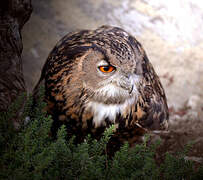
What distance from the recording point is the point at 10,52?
244cm

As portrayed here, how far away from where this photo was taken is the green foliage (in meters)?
1.65

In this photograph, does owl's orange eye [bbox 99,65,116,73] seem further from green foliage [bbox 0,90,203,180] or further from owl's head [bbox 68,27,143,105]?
green foliage [bbox 0,90,203,180]

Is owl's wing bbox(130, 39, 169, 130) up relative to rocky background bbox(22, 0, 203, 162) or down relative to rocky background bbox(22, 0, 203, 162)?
down

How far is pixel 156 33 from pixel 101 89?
3.32m

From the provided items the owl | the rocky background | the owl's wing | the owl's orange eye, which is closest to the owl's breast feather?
the owl

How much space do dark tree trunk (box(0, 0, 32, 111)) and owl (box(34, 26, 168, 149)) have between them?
36 centimetres

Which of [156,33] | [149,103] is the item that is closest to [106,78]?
[149,103]

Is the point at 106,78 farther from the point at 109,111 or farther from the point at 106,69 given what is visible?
the point at 109,111

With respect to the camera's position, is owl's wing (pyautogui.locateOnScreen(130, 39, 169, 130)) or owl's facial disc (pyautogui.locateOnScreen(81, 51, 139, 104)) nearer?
owl's facial disc (pyautogui.locateOnScreen(81, 51, 139, 104))

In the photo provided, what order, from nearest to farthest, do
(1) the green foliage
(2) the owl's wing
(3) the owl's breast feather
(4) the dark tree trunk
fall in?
(1) the green foliage, (4) the dark tree trunk, (3) the owl's breast feather, (2) the owl's wing

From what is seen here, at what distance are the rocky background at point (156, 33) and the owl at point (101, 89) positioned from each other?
1.47m

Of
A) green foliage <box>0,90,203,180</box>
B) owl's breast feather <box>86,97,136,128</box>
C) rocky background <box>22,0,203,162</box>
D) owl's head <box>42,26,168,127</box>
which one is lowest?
green foliage <box>0,90,203,180</box>

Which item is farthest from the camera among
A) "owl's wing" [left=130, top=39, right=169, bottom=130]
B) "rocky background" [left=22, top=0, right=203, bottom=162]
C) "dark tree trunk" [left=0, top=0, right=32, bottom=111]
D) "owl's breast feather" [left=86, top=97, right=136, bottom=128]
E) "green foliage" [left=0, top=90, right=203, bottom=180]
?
"rocky background" [left=22, top=0, right=203, bottom=162]

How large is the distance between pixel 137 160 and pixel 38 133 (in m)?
0.74
